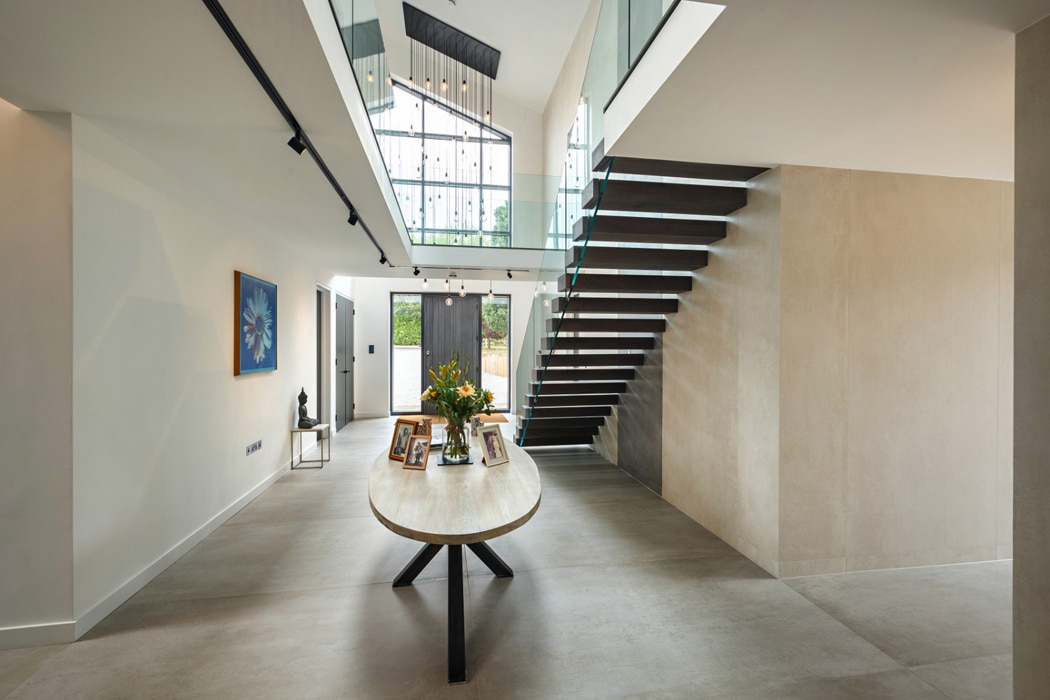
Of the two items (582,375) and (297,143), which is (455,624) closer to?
(297,143)

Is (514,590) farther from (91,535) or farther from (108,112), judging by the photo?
(108,112)

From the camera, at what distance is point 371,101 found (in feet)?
10.9

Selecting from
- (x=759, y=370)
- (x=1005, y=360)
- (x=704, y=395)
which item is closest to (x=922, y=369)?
(x=1005, y=360)

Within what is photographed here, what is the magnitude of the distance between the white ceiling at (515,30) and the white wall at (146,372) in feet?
13.6

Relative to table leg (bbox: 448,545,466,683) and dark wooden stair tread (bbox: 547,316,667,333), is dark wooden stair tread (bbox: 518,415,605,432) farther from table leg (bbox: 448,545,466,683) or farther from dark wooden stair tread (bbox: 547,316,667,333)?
table leg (bbox: 448,545,466,683)

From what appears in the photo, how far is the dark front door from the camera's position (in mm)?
7809

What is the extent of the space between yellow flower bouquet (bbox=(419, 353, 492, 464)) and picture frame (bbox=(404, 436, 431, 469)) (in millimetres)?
148

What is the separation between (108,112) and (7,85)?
0.33 meters

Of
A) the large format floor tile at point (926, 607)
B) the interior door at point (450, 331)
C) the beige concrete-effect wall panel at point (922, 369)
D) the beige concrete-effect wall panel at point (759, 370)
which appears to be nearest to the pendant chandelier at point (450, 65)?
the interior door at point (450, 331)

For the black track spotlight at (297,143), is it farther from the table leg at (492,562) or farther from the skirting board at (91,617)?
the skirting board at (91,617)

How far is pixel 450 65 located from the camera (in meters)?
8.64

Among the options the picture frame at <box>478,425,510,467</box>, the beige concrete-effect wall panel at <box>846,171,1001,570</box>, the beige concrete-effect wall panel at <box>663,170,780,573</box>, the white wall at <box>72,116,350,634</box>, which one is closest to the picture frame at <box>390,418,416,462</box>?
the picture frame at <box>478,425,510,467</box>

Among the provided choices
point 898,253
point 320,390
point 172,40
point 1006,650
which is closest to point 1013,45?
point 898,253

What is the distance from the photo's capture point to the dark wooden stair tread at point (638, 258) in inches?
139
